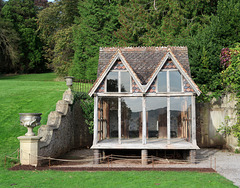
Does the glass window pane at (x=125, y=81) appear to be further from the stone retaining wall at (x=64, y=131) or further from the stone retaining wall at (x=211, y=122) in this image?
the stone retaining wall at (x=211, y=122)

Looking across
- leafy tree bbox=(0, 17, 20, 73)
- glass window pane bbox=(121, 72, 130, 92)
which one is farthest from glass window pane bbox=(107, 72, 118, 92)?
leafy tree bbox=(0, 17, 20, 73)

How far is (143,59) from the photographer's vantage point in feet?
48.6

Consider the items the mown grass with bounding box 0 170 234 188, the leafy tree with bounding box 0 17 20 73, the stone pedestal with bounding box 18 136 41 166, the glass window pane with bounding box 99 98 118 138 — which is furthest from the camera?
the leafy tree with bounding box 0 17 20 73

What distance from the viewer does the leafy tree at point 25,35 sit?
5011 cm

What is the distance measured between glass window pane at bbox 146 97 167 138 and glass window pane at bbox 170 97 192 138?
1.43ft

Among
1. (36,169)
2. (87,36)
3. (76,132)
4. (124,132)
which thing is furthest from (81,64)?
(36,169)

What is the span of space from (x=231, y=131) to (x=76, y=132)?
30.8 feet

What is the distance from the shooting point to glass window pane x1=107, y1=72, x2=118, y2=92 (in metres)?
13.5

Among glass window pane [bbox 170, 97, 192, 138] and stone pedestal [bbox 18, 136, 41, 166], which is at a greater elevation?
glass window pane [bbox 170, 97, 192, 138]

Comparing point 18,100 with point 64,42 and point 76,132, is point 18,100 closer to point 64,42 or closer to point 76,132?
point 76,132

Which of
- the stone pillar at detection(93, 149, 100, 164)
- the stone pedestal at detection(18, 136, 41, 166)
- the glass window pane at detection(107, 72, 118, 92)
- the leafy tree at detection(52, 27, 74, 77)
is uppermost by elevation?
the leafy tree at detection(52, 27, 74, 77)

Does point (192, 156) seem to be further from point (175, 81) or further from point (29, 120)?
point (29, 120)

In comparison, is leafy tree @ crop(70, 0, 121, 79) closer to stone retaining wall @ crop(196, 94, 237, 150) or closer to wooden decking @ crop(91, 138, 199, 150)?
stone retaining wall @ crop(196, 94, 237, 150)

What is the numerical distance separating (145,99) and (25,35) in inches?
1651
